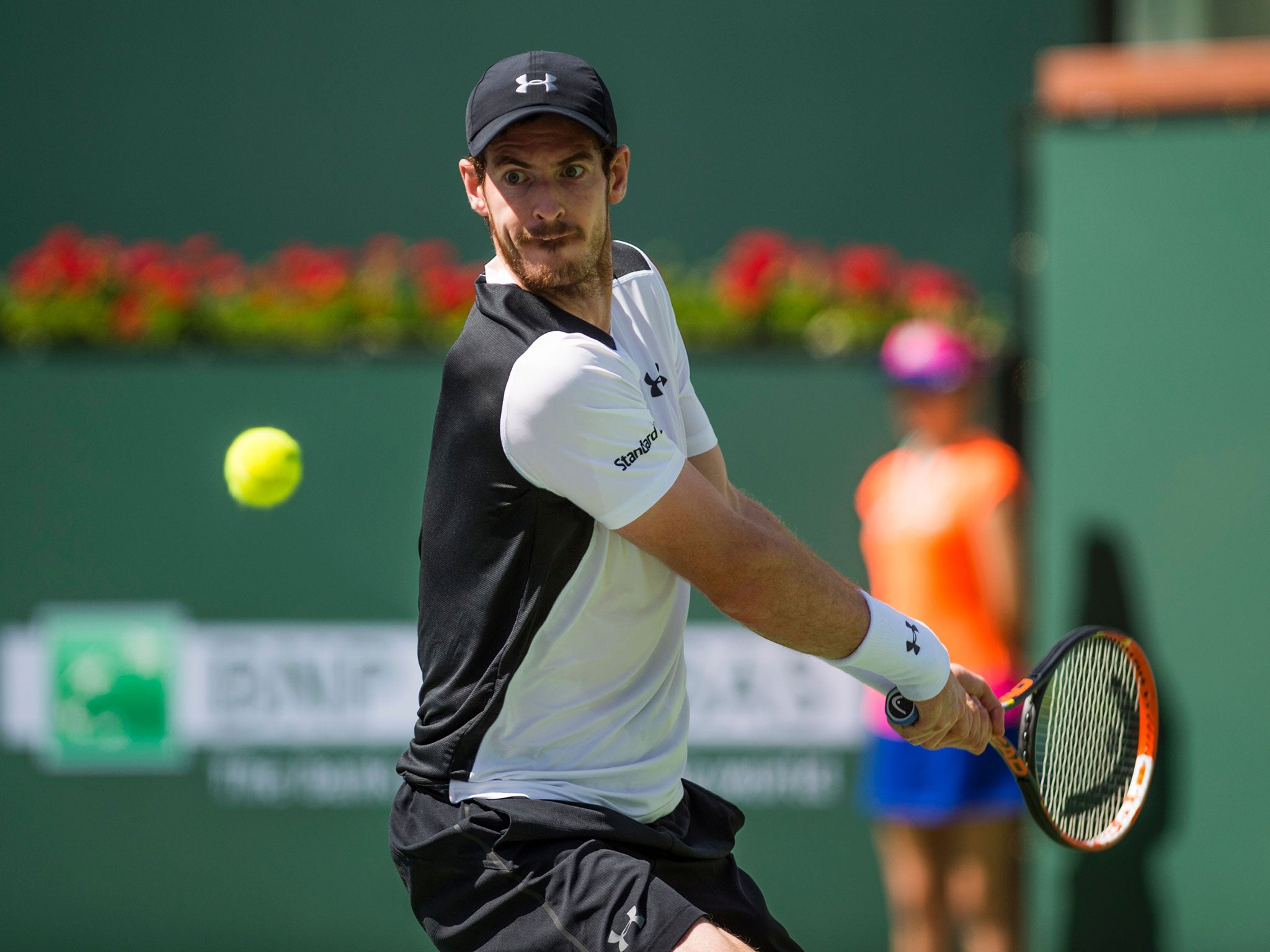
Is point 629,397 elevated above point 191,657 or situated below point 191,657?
above

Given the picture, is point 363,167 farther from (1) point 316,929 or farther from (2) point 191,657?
(1) point 316,929

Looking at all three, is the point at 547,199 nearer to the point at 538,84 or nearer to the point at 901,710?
the point at 538,84

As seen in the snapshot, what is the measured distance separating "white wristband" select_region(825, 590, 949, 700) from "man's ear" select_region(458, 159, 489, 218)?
0.85 metres

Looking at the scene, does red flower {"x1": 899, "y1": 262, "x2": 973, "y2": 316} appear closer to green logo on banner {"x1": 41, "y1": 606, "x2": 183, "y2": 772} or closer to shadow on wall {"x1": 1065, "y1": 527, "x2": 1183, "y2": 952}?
shadow on wall {"x1": 1065, "y1": 527, "x2": 1183, "y2": 952}

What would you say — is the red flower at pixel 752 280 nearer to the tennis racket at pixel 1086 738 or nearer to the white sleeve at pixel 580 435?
the tennis racket at pixel 1086 738

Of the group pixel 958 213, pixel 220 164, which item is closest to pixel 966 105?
pixel 958 213

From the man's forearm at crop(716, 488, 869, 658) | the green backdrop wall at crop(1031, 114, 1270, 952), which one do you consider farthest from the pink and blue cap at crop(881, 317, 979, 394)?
the man's forearm at crop(716, 488, 869, 658)

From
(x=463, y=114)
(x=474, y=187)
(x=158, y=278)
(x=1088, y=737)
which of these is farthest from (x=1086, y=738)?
(x=463, y=114)

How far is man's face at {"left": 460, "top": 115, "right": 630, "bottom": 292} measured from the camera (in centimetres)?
215

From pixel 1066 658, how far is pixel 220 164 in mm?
4752

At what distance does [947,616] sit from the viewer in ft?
14.1

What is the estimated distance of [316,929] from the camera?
15.6 ft

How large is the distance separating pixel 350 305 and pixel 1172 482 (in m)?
2.75

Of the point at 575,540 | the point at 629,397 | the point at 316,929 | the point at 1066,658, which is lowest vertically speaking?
the point at 316,929
